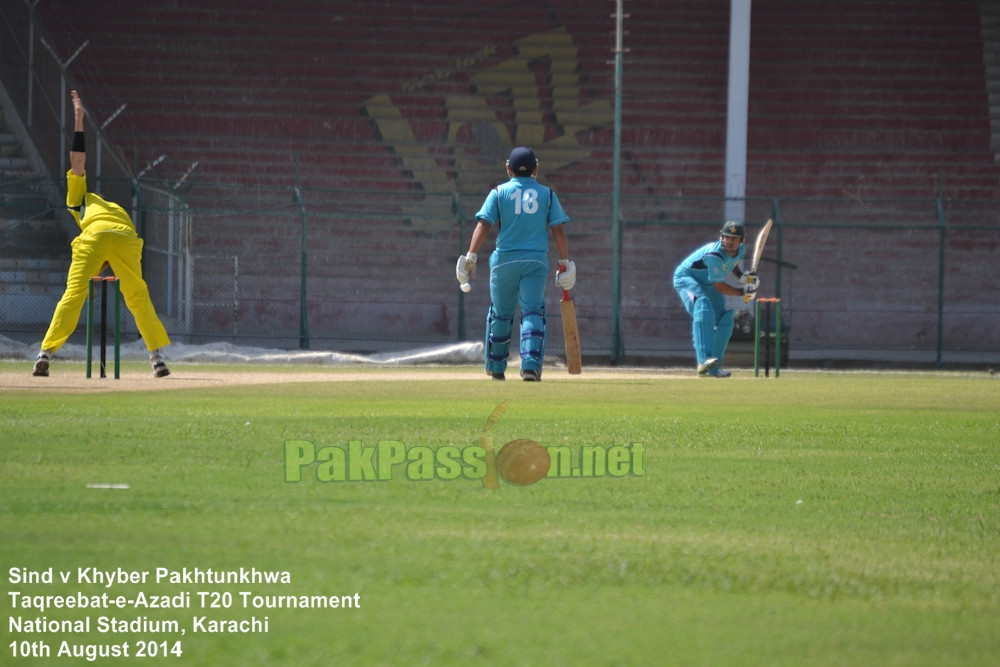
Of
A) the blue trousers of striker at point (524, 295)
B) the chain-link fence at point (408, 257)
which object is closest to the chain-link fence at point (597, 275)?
the chain-link fence at point (408, 257)

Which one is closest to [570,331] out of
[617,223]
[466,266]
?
[466,266]

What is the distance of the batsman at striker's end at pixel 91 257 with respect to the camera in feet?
39.0

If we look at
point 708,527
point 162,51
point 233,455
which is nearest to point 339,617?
point 708,527

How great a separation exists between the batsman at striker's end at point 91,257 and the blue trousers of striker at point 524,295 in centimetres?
299

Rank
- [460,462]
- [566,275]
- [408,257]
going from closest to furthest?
[460,462] < [566,275] < [408,257]

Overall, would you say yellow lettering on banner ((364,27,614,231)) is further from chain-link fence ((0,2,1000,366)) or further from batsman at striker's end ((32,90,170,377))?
batsman at striker's end ((32,90,170,377))

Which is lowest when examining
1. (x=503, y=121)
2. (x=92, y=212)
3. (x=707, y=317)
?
(x=707, y=317)

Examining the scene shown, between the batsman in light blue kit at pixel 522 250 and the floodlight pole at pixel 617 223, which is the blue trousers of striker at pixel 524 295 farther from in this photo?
the floodlight pole at pixel 617 223

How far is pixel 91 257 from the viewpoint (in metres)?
12.0

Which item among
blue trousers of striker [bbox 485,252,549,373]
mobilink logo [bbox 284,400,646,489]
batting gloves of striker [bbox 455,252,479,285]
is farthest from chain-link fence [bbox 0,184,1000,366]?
mobilink logo [bbox 284,400,646,489]

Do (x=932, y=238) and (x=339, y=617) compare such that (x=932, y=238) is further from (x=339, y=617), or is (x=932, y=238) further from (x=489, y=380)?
(x=339, y=617)

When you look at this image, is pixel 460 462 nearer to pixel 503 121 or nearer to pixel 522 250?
pixel 522 250

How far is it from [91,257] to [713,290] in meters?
6.48

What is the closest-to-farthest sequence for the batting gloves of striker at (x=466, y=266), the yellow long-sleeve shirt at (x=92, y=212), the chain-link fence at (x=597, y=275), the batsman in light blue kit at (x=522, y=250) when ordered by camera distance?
the yellow long-sleeve shirt at (x=92, y=212) < the batsman in light blue kit at (x=522, y=250) < the batting gloves of striker at (x=466, y=266) < the chain-link fence at (x=597, y=275)
